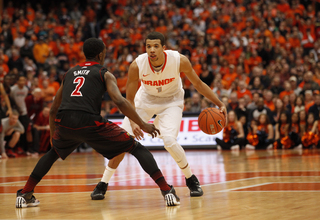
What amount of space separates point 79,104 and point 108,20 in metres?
18.0

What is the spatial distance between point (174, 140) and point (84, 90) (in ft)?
4.50

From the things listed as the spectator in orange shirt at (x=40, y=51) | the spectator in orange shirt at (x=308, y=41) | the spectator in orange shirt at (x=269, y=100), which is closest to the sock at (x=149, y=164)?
the spectator in orange shirt at (x=269, y=100)

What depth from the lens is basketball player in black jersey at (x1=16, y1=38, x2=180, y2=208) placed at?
16.8 feet

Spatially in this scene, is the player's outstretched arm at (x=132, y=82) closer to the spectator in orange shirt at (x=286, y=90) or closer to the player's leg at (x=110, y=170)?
the player's leg at (x=110, y=170)

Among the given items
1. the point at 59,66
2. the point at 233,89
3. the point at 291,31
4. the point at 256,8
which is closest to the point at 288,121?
the point at 233,89

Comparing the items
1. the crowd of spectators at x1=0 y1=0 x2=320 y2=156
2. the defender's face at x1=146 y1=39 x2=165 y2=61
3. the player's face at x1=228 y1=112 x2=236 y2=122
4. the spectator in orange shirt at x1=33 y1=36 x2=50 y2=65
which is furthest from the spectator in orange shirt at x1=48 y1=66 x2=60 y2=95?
the defender's face at x1=146 y1=39 x2=165 y2=61

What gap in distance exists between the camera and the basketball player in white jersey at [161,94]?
6.02m

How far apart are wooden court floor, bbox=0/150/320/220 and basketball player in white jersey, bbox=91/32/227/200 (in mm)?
335

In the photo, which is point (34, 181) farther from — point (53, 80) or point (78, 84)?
point (53, 80)

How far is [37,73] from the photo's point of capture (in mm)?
18938

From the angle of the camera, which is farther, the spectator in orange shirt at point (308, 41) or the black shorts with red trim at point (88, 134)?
the spectator in orange shirt at point (308, 41)

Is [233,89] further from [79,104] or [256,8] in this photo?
[79,104]

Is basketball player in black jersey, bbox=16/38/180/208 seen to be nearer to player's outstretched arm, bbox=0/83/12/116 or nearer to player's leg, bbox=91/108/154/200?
player's leg, bbox=91/108/154/200

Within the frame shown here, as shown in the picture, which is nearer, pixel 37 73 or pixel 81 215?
pixel 81 215
